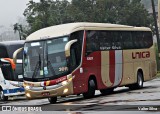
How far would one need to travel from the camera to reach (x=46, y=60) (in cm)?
1925

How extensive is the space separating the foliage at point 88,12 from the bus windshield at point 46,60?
54649 mm

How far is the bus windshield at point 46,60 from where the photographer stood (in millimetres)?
18984

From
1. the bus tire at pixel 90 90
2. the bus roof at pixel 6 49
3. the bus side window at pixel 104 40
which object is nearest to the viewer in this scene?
the bus tire at pixel 90 90

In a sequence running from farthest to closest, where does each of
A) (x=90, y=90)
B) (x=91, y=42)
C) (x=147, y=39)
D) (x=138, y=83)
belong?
(x=147, y=39) < (x=138, y=83) < (x=91, y=42) < (x=90, y=90)

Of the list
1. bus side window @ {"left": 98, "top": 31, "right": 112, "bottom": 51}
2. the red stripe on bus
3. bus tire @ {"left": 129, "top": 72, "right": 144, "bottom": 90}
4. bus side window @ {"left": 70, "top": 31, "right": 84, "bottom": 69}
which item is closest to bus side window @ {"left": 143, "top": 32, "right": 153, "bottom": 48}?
bus tire @ {"left": 129, "top": 72, "right": 144, "bottom": 90}

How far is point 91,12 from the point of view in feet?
258

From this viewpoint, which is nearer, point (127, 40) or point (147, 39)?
point (127, 40)

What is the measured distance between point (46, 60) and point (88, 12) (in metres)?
60.6

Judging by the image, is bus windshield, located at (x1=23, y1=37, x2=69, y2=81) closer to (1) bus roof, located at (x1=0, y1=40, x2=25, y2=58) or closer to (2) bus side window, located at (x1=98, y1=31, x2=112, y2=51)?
(2) bus side window, located at (x1=98, y1=31, x2=112, y2=51)

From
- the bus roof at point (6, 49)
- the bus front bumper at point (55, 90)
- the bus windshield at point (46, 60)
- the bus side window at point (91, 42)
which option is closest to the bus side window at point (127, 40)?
the bus side window at point (91, 42)

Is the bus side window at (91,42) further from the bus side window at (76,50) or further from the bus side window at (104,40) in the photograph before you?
the bus side window at (76,50)

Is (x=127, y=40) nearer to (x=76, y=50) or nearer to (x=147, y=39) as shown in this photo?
(x=147, y=39)

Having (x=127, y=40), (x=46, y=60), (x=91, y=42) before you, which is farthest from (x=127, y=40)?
(x=46, y=60)

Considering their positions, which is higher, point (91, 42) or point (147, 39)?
point (147, 39)
